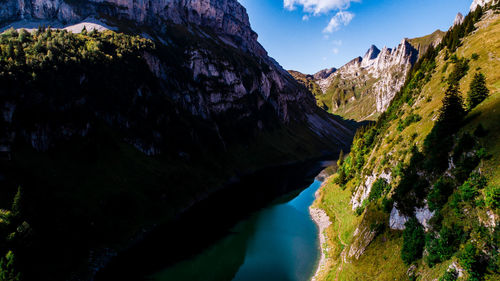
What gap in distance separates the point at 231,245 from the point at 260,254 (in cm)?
748

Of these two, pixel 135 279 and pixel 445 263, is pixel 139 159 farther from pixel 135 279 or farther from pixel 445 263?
pixel 445 263

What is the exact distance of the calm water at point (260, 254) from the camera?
142ft

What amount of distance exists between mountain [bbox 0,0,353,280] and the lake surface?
5.48m

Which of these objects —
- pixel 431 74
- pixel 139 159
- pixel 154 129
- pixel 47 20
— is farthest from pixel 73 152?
pixel 47 20

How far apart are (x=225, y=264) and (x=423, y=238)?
3467 centimetres

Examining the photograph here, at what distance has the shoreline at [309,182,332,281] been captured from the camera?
4314 cm

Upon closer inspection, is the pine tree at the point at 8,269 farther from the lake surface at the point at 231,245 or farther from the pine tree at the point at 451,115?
the pine tree at the point at 451,115

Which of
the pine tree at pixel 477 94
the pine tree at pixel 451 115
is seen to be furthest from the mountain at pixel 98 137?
the pine tree at pixel 477 94

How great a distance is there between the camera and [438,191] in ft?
89.4

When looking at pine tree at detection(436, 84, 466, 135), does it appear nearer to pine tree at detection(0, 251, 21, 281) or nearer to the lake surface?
the lake surface

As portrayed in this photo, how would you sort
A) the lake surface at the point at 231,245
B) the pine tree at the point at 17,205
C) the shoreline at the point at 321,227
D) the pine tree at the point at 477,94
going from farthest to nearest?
the lake surface at the point at 231,245 → the shoreline at the point at 321,227 → the pine tree at the point at 17,205 → the pine tree at the point at 477,94

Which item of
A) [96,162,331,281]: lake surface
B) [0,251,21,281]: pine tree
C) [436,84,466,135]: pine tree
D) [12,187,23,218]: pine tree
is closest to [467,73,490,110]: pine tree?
[436,84,466,135]: pine tree

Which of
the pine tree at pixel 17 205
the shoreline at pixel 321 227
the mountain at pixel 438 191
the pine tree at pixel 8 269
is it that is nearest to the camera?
the mountain at pixel 438 191

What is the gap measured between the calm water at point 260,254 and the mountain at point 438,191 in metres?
5.00
